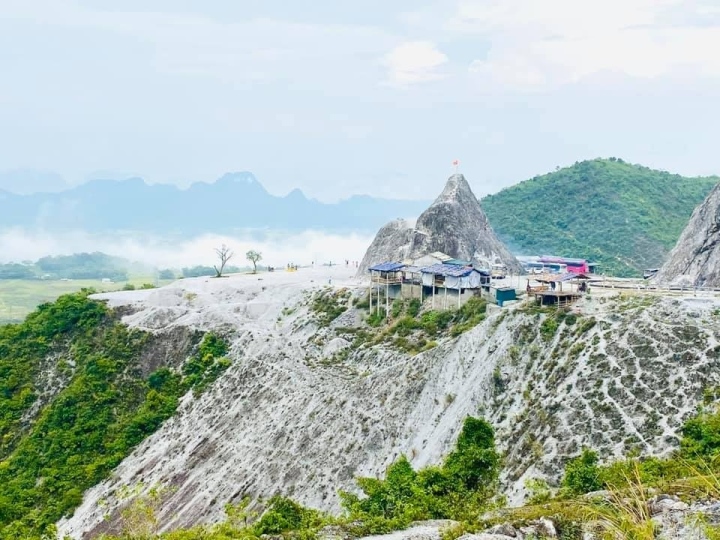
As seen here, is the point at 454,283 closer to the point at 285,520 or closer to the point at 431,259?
the point at 431,259

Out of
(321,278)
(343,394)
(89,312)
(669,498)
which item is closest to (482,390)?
(343,394)

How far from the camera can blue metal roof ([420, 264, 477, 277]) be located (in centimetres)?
4762

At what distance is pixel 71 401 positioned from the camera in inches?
2045

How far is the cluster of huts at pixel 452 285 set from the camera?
42344 mm

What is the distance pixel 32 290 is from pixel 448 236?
10982cm

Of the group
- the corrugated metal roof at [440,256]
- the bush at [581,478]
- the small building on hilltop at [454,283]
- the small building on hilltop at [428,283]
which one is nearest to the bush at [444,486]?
the bush at [581,478]

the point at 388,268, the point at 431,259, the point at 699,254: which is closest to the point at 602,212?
the point at 431,259

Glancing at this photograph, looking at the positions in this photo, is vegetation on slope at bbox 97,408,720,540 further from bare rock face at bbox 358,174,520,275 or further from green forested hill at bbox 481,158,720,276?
green forested hill at bbox 481,158,720,276

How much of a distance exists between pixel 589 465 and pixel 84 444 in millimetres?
31844

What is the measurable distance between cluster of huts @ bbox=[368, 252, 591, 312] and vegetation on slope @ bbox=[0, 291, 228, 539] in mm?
11407

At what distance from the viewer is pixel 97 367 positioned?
5441 centimetres

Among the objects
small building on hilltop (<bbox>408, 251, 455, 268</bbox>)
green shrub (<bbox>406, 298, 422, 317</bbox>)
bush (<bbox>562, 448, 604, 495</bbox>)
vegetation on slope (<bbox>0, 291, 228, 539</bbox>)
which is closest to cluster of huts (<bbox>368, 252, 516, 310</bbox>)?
small building on hilltop (<bbox>408, 251, 455, 268</bbox>)

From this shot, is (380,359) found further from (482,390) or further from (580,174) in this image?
(580,174)

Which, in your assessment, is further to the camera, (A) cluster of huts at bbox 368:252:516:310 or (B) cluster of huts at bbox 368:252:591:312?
(A) cluster of huts at bbox 368:252:516:310
